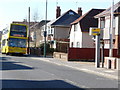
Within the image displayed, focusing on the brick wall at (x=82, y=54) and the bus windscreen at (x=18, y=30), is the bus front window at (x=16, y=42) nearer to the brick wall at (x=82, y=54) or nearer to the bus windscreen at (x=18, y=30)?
the bus windscreen at (x=18, y=30)

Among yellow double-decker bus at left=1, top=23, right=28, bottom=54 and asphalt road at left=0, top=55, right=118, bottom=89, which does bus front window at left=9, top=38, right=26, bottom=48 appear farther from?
asphalt road at left=0, top=55, right=118, bottom=89

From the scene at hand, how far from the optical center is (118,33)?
38219 millimetres

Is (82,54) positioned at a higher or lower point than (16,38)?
lower

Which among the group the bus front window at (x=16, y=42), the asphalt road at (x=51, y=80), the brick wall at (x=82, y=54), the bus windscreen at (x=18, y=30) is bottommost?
the asphalt road at (x=51, y=80)

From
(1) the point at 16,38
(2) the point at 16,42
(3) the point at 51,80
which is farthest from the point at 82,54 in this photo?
(3) the point at 51,80

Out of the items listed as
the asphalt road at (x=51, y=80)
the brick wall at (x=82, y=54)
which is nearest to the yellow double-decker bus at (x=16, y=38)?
the brick wall at (x=82, y=54)

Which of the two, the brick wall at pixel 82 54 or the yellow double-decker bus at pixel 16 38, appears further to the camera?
the yellow double-decker bus at pixel 16 38

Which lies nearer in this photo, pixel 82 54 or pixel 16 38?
pixel 82 54

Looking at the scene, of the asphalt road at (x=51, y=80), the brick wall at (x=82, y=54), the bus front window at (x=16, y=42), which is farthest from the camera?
the bus front window at (x=16, y=42)

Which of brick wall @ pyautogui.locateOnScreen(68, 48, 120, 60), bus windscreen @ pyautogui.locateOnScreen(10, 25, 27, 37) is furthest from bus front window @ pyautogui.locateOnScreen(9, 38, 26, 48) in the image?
brick wall @ pyautogui.locateOnScreen(68, 48, 120, 60)

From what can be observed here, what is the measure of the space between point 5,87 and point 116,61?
13.3m

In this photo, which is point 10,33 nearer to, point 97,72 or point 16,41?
point 16,41

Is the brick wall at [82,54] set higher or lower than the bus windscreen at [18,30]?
lower

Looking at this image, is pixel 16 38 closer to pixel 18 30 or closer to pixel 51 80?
pixel 18 30
